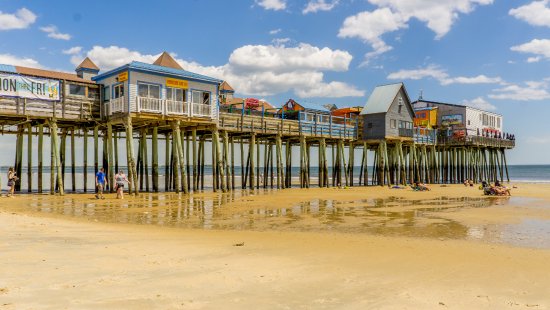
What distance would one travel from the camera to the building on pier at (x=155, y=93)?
25.9 m

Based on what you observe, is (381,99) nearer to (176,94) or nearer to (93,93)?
(176,94)

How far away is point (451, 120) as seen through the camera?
182 feet

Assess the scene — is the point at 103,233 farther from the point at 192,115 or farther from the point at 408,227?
the point at 192,115

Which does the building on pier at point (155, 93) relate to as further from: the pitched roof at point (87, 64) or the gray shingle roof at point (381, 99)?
the gray shingle roof at point (381, 99)

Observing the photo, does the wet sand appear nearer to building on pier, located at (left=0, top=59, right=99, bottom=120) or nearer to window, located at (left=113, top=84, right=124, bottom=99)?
building on pier, located at (left=0, top=59, right=99, bottom=120)

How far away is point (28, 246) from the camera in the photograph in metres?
8.62

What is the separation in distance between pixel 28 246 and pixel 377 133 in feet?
125

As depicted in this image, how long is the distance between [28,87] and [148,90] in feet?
20.9

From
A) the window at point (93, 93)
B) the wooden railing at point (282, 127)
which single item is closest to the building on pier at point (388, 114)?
the wooden railing at point (282, 127)

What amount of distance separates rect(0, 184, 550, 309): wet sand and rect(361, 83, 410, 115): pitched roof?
28.9 metres

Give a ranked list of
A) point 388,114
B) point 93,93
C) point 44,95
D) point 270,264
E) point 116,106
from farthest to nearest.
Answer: point 388,114 < point 93,93 < point 116,106 < point 44,95 < point 270,264

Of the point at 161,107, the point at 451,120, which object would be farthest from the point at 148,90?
the point at 451,120

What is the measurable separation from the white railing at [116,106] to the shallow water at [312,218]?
6735 mm

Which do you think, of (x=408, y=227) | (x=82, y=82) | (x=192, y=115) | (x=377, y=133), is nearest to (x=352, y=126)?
(x=377, y=133)
